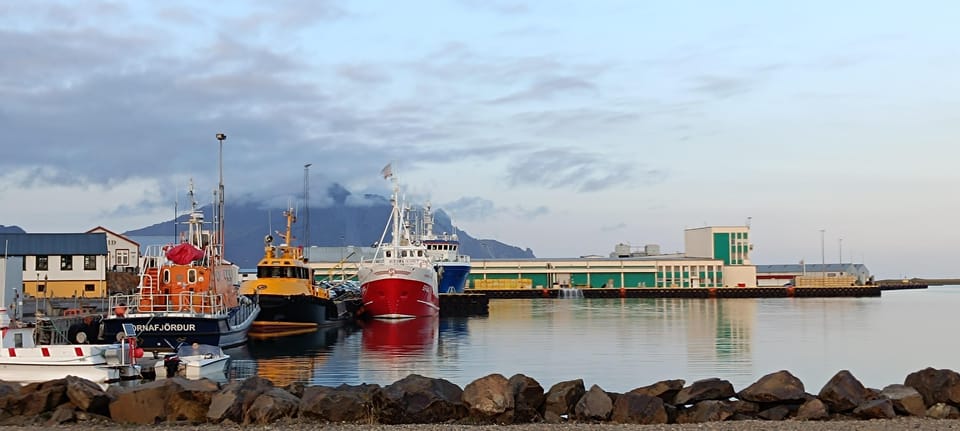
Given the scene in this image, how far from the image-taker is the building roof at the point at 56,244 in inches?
2554

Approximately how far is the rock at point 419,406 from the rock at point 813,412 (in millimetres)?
5553

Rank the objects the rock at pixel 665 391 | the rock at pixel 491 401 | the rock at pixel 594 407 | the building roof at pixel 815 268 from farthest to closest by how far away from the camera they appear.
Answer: the building roof at pixel 815 268
the rock at pixel 665 391
the rock at pixel 594 407
the rock at pixel 491 401

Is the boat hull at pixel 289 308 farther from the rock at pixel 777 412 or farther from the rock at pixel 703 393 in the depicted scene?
the rock at pixel 777 412

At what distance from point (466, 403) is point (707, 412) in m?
3.95

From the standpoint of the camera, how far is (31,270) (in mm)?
64375

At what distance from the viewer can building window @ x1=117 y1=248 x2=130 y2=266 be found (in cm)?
7962

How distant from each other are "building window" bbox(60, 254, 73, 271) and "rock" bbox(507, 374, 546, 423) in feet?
179

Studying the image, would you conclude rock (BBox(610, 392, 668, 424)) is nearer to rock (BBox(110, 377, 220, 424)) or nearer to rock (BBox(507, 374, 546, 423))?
rock (BBox(507, 374, 546, 423))

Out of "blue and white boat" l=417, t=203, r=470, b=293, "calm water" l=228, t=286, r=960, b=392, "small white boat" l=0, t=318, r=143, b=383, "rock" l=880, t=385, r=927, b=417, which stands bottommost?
"calm water" l=228, t=286, r=960, b=392

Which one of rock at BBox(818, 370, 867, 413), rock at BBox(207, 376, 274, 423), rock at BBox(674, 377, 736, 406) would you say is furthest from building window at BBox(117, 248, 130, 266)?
rock at BBox(818, 370, 867, 413)

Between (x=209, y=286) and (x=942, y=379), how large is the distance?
2825cm

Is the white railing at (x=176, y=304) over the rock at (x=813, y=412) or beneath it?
over

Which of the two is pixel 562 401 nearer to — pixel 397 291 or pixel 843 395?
pixel 843 395

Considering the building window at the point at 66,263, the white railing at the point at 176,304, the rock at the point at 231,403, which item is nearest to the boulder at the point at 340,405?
the rock at the point at 231,403
